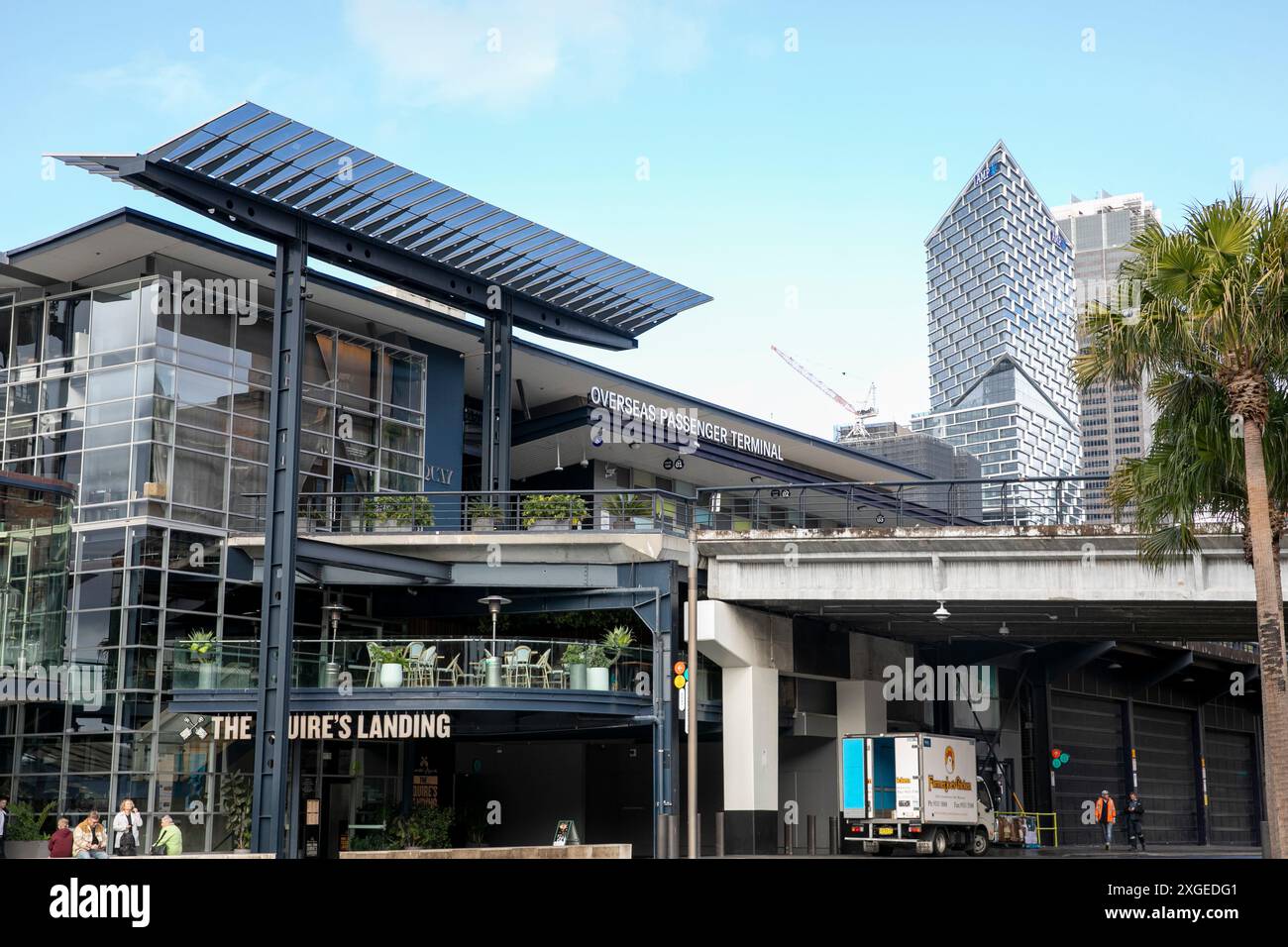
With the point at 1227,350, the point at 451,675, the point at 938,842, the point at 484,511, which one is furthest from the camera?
the point at 484,511

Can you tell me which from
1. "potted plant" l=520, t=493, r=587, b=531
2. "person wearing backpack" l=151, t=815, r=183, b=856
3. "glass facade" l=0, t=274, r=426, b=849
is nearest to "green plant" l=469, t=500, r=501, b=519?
"potted plant" l=520, t=493, r=587, b=531

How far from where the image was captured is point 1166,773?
186 ft

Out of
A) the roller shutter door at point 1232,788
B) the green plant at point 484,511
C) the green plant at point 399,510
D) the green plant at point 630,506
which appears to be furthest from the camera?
the roller shutter door at point 1232,788

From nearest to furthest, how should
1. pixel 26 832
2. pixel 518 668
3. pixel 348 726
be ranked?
pixel 26 832 < pixel 518 668 < pixel 348 726

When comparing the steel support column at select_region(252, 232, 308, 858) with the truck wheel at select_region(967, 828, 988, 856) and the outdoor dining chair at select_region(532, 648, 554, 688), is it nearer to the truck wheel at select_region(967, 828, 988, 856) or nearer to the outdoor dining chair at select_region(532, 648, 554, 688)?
the outdoor dining chair at select_region(532, 648, 554, 688)

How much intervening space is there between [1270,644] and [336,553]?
68.8ft

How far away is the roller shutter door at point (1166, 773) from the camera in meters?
54.6

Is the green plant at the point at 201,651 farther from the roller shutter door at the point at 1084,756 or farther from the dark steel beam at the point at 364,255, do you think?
the roller shutter door at the point at 1084,756

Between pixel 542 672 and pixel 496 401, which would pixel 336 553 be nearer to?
pixel 542 672

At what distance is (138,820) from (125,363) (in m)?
11.0

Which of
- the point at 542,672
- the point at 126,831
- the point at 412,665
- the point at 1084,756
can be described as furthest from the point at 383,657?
the point at 1084,756

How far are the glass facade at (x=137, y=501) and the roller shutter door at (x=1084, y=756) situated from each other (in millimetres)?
28012

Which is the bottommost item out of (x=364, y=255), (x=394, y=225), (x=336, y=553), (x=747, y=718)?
(x=747, y=718)
